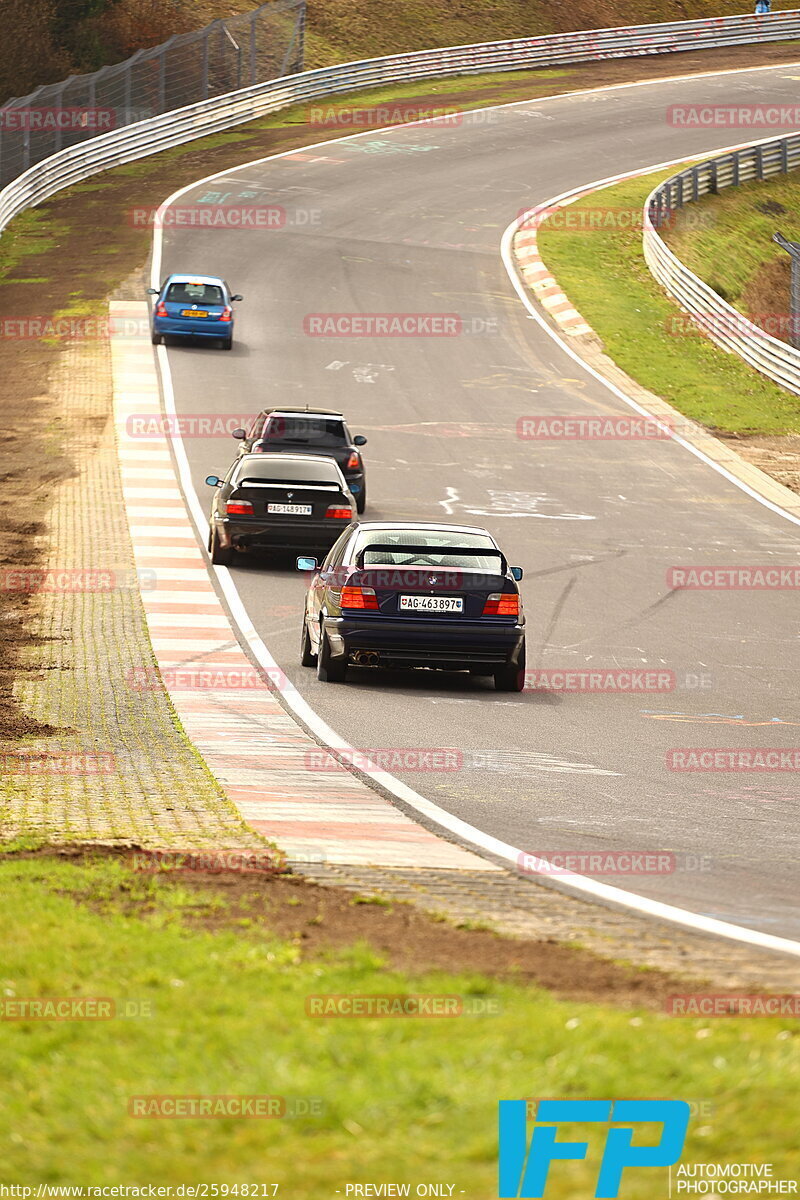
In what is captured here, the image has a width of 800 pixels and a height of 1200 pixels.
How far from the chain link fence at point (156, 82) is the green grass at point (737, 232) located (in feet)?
70.3

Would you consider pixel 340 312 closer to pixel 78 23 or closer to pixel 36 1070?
pixel 78 23

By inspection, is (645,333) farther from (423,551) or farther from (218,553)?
(423,551)

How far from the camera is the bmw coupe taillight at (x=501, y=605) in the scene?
14.8 meters

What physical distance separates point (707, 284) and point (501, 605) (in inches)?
1344

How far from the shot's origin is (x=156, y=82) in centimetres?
6003

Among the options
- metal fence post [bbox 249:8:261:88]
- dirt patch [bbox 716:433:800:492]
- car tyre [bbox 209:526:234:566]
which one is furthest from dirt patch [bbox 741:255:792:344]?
car tyre [bbox 209:526:234:566]

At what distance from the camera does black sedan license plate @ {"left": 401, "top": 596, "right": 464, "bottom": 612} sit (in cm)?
1480

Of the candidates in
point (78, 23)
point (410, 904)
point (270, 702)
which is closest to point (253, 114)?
point (78, 23)

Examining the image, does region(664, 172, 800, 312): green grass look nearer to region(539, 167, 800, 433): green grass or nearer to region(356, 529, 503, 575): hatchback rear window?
region(539, 167, 800, 433): green grass

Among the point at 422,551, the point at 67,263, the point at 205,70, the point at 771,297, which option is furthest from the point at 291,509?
the point at 205,70

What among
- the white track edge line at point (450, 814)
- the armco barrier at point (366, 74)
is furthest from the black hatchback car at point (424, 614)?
the armco barrier at point (366, 74)

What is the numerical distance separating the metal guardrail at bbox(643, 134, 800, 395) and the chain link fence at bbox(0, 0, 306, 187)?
20478 millimetres

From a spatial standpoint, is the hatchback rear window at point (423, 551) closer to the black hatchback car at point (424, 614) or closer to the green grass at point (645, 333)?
the black hatchback car at point (424, 614)

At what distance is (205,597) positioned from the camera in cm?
1966
